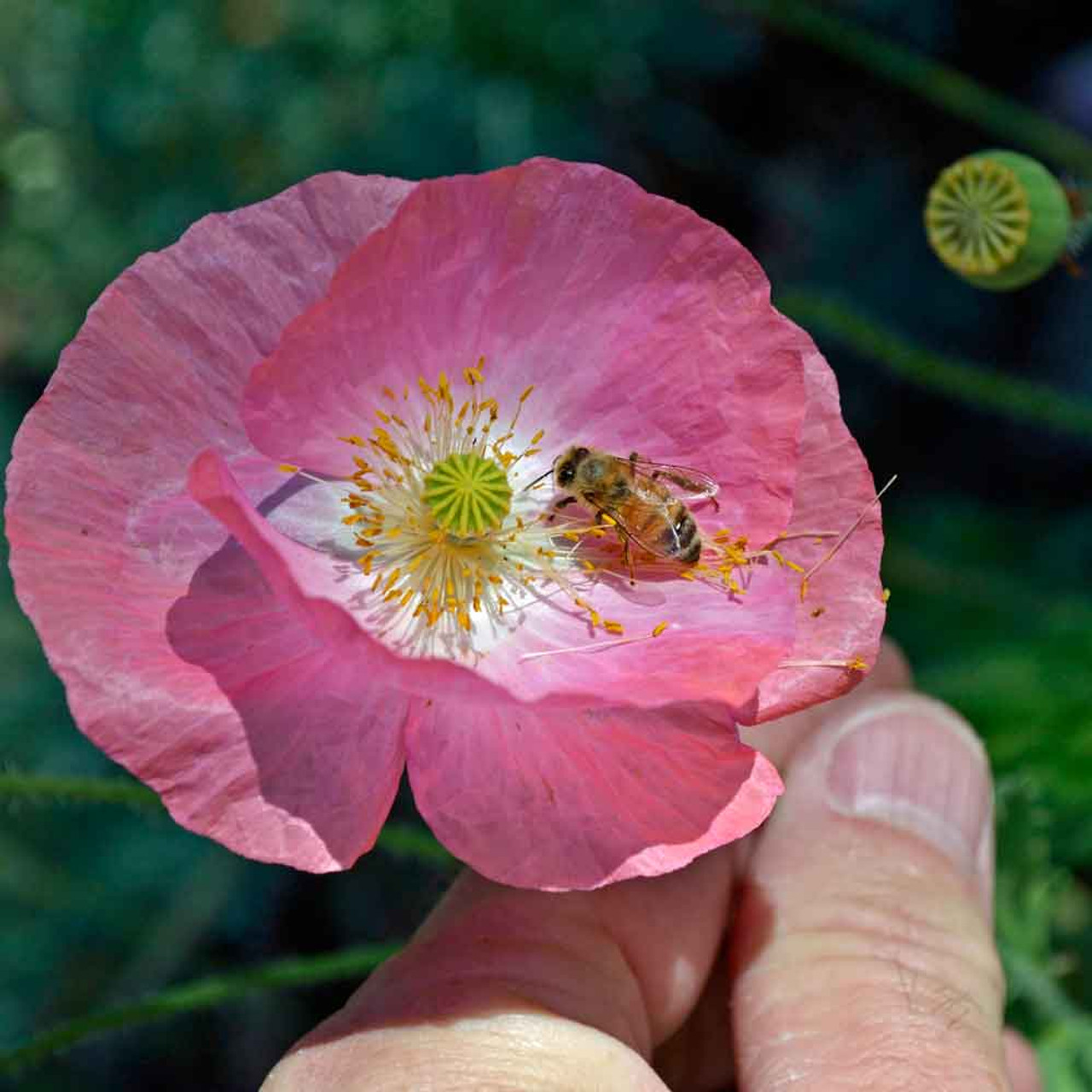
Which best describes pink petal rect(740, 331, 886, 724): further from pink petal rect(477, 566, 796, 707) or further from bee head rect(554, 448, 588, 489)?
bee head rect(554, 448, 588, 489)

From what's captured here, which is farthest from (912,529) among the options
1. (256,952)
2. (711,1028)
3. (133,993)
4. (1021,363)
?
(133,993)

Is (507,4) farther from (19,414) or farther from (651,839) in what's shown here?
(651,839)

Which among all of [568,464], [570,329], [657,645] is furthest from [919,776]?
[570,329]

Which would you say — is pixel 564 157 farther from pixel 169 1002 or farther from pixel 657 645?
pixel 169 1002

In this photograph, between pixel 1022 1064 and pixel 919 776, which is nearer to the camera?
pixel 919 776

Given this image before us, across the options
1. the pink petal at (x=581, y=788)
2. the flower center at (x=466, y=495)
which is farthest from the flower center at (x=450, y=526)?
→ the pink petal at (x=581, y=788)

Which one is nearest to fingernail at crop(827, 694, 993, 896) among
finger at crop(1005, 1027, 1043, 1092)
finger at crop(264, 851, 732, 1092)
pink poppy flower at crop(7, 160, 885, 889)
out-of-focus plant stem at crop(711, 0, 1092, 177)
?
finger at crop(264, 851, 732, 1092)

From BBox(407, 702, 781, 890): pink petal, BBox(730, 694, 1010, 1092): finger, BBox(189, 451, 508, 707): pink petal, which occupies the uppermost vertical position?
BBox(189, 451, 508, 707): pink petal
